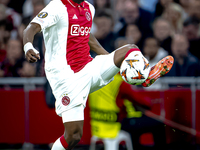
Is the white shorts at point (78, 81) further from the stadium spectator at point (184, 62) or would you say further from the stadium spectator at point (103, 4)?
the stadium spectator at point (103, 4)

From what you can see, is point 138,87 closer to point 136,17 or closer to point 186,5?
point 136,17

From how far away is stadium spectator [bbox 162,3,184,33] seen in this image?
255 inches

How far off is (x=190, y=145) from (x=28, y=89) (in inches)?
114

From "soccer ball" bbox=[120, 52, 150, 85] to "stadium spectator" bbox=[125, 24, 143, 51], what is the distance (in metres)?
3.03

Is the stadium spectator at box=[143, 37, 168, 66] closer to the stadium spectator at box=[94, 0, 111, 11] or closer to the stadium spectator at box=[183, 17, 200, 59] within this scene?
the stadium spectator at box=[183, 17, 200, 59]

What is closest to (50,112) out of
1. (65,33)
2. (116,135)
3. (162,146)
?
(116,135)

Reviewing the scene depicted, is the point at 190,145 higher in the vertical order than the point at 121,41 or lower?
lower

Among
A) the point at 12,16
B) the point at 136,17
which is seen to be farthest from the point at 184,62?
the point at 12,16

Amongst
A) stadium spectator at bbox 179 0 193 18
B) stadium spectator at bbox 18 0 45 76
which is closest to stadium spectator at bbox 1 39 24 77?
stadium spectator at bbox 18 0 45 76

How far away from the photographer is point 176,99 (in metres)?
5.72

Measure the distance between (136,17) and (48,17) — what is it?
11.4 feet

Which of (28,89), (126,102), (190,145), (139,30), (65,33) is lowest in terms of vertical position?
(190,145)

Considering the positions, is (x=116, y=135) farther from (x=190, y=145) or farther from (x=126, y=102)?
(x=190, y=145)

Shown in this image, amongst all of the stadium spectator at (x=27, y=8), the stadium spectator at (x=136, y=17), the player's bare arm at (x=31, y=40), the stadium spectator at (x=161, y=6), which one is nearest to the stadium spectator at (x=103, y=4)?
the stadium spectator at (x=136, y=17)
